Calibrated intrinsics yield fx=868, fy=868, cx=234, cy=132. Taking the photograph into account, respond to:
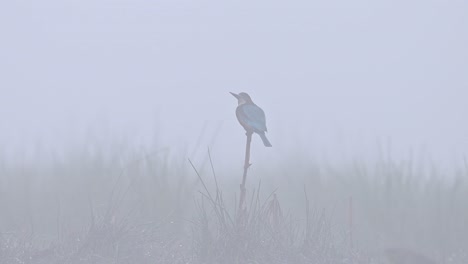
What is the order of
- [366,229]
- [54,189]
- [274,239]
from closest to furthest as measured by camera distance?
[274,239] < [366,229] < [54,189]

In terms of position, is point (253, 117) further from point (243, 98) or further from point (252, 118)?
point (243, 98)

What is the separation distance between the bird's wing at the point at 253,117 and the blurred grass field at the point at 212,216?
0.37 metres

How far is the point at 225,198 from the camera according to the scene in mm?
6957

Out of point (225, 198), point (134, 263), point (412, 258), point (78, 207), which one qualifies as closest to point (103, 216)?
point (134, 263)

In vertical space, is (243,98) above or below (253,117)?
above

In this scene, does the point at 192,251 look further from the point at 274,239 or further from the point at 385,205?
the point at 385,205

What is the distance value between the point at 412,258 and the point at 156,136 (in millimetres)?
2638

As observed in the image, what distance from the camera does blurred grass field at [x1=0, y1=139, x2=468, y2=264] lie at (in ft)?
18.0

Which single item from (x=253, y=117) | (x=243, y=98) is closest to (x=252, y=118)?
(x=253, y=117)

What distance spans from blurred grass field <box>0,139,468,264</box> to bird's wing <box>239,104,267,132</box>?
14.5 inches

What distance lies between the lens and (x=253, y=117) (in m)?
5.58

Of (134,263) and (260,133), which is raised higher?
(260,133)

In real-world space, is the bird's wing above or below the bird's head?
below

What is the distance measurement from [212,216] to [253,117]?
2.48 feet
